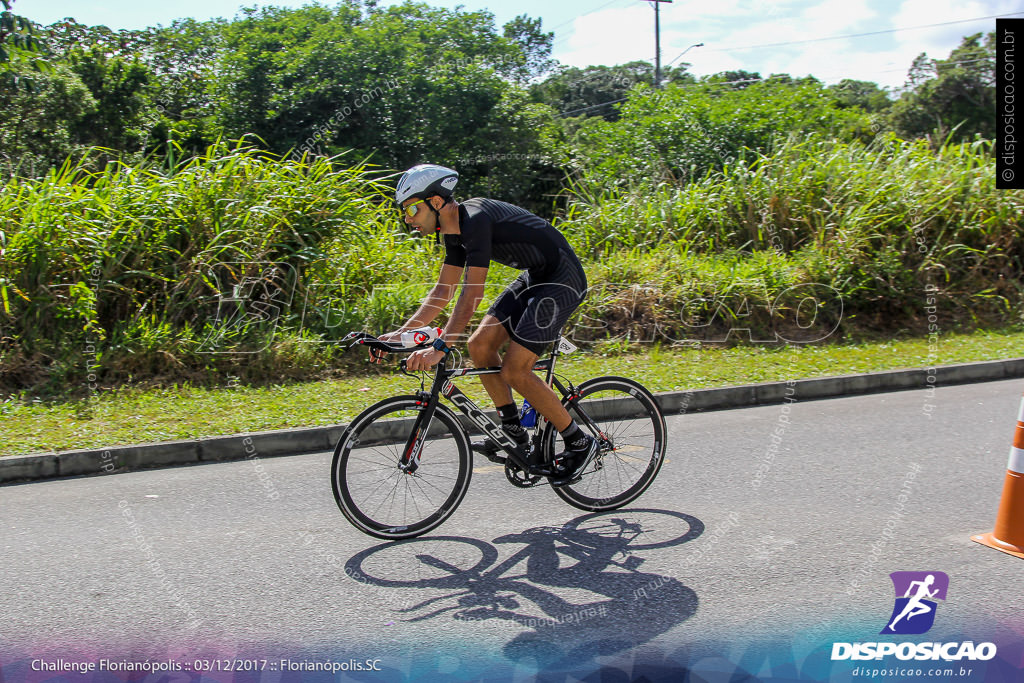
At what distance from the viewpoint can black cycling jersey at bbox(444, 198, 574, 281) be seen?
432 centimetres

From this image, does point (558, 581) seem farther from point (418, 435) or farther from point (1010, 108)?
point (1010, 108)

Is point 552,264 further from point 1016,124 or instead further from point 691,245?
point 691,245

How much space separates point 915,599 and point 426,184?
2.96 metres

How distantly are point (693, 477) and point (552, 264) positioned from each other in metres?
1.96

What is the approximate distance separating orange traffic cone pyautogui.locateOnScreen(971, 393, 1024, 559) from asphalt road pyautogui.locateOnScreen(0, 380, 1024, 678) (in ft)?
0.40

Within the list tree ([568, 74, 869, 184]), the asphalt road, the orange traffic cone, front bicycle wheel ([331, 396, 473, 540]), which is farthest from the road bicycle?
tree ([568, 74, 869, 184])

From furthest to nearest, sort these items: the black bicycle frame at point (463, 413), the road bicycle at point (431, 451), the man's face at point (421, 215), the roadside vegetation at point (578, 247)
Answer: the roadside vegetation at point (578, 247), the black bicycle frame at point (463, 413), the road bicycle at point (431, 451), the man's face at point (421, 215)

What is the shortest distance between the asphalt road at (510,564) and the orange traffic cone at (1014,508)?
0.40ft

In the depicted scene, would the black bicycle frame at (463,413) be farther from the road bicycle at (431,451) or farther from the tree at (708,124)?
the tree at (708,124)

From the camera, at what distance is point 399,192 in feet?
14.4

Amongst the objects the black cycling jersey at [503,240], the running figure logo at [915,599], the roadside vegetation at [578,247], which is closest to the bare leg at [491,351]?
the black cycling jersey at [503,240]

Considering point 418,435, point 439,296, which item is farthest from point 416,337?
point 418,435

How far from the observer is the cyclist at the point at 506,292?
14.3 ft

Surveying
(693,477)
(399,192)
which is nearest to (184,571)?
(399,192)
